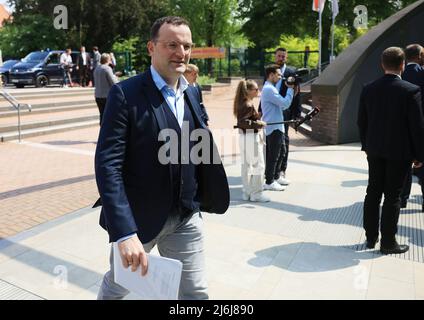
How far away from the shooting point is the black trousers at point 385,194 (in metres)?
3.87

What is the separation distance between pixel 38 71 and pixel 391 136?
1860cm

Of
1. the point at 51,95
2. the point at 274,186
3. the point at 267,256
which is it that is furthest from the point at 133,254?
the point at 51,95

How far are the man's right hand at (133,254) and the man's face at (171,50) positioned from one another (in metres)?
0.87

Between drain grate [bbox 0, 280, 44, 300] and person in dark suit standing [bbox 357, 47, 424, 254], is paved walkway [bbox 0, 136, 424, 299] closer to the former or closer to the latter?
drain grate [bbox 0, 280, 44, 300]

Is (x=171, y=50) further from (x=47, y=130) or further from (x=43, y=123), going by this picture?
(x=43, y=123)

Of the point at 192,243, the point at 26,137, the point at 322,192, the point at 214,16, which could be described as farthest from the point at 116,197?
the point at 214,16

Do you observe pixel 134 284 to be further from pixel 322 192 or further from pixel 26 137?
pixel 26 137

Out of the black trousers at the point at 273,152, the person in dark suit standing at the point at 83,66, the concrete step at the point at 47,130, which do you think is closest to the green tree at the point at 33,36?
the person in dark suit standing at the point at 83,66

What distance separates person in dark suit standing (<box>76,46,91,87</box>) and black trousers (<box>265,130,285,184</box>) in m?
15.9

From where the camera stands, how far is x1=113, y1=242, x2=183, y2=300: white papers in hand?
190 cm

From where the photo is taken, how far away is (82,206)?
18.0 ft

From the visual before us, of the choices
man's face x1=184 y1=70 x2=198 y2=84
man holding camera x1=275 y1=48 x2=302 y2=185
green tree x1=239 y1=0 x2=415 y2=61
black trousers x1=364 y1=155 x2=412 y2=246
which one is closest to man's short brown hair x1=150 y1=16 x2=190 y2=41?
black trousers x1=364 y1=155 x2=412 y2=246

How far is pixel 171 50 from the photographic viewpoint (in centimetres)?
214

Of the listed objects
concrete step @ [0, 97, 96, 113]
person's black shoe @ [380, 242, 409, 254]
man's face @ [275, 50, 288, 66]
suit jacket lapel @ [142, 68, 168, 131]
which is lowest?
person's black shoe @ [380, 242, 409, 254]
